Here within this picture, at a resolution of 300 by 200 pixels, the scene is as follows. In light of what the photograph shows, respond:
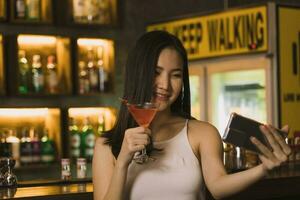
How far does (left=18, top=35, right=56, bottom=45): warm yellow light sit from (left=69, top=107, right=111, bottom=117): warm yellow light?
62 centimetres

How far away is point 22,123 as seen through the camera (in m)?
5.95

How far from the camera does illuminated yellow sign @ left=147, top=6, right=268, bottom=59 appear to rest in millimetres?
5395

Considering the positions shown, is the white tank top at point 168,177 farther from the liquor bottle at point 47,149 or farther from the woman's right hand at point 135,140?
the liquor bottle at point 47,149

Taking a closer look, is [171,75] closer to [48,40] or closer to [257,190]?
[257,190]

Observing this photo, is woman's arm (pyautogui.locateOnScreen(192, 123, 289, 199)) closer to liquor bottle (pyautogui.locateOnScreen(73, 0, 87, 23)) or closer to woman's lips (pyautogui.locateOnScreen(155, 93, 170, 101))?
woman's lips (pyautogui.locateOnScreen(155, 93, 170, 101))

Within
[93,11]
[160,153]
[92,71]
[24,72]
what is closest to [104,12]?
[93,11]

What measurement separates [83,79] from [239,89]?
4.62ft

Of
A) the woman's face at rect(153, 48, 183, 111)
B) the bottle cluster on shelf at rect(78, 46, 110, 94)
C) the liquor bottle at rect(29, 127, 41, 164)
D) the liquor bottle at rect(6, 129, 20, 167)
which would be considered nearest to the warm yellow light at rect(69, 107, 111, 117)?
the bottle cluster on shelf at rect(78, 46, 110, 94)

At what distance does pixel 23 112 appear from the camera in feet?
19.5

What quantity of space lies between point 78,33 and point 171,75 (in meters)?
4.12

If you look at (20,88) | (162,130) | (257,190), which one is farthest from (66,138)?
(162,130)

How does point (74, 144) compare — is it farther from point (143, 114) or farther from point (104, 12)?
point (143, 114)

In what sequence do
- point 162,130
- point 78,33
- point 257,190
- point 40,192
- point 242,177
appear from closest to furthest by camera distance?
point 242,177
point 162,130
point 40,192
point 257,190
point 78,33

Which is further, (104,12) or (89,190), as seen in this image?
(104,12)
